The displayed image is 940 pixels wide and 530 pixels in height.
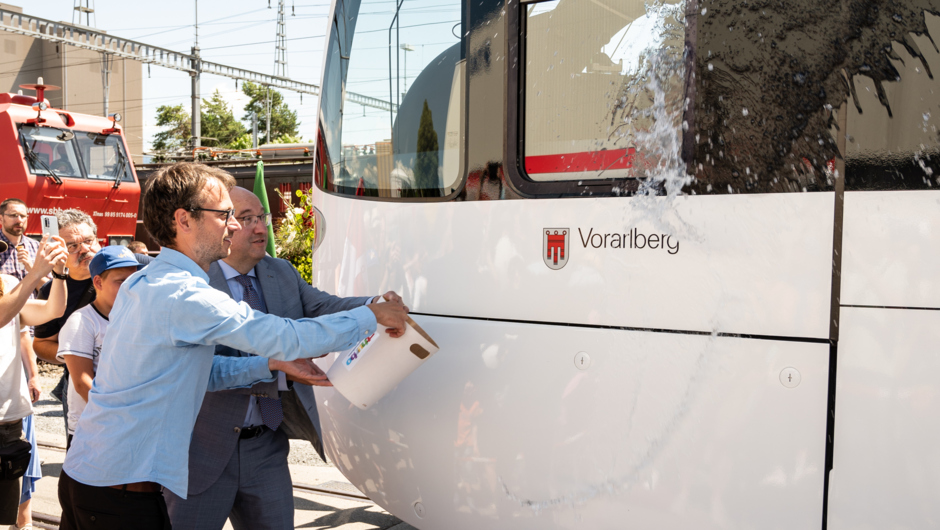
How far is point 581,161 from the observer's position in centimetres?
264

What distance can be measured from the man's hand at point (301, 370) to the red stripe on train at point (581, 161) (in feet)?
3.47

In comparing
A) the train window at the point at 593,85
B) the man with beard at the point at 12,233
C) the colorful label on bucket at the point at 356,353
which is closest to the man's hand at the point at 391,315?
the colorful label on bucket at the point at 356,353

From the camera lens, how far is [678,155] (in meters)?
2.47

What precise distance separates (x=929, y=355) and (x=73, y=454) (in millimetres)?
2593

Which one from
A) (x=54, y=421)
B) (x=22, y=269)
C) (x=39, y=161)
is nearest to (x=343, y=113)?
(x=22, y=269)

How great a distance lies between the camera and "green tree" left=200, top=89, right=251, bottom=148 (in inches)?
2079

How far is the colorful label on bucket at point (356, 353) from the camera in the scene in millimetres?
2750

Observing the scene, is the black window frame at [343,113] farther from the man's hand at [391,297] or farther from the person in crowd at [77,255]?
the person in crowd at [77,255]

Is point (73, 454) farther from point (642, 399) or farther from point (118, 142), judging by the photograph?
point (118, 142)

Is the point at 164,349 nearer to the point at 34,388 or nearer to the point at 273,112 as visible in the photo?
the point at 34,388

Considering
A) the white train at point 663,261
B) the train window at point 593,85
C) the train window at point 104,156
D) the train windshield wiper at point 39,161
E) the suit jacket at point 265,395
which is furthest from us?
the train window at point 104,156

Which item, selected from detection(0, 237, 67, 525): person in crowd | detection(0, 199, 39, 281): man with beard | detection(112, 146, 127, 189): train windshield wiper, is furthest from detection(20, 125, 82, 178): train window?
detection(0, 237, 67, 525): person in crowd

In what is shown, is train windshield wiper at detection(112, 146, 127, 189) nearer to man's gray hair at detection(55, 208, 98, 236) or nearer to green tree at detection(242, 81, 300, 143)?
man's gray hair at detection(55, 208, 98, 236)

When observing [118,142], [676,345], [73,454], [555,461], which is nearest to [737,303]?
[676,345]
